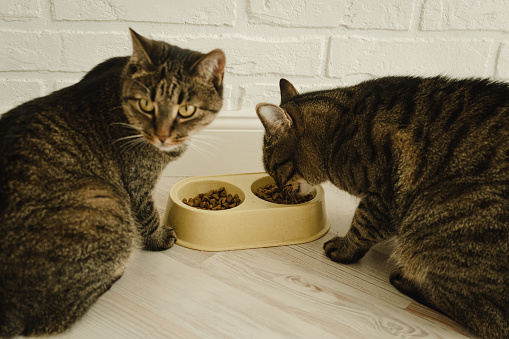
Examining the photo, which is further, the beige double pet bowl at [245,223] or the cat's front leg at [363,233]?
the beige double pet bowl at [245,223]

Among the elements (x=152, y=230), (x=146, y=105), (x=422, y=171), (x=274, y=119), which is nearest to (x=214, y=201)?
(x=152, y=230)

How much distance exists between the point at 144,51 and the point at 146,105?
0.16 meters

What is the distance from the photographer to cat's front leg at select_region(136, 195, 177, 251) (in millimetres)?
1559

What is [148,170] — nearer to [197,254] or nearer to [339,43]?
[197,254]

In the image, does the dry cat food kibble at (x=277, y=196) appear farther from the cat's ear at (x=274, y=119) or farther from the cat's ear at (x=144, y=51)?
the cat's ear at (x=144, y=51)

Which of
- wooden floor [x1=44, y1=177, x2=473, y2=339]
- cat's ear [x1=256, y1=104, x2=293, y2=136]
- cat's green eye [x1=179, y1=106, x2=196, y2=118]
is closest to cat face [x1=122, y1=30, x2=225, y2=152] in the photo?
cat's green eye [x1=179, y1=106, x2=196, y2=118]

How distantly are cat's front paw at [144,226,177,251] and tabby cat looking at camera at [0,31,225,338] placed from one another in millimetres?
57

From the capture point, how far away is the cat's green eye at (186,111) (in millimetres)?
1412

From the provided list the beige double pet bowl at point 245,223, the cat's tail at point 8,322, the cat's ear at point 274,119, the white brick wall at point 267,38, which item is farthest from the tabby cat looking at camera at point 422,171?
the cat's tail at point 8,322

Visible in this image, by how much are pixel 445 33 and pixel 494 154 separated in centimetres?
97

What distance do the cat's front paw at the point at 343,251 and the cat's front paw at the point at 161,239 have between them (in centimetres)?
56

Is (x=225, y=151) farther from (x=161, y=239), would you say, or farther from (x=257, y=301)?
(x=257, y=301)

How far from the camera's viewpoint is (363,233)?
158 cm

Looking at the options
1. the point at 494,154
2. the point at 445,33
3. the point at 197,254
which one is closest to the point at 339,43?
the point at 445,33
